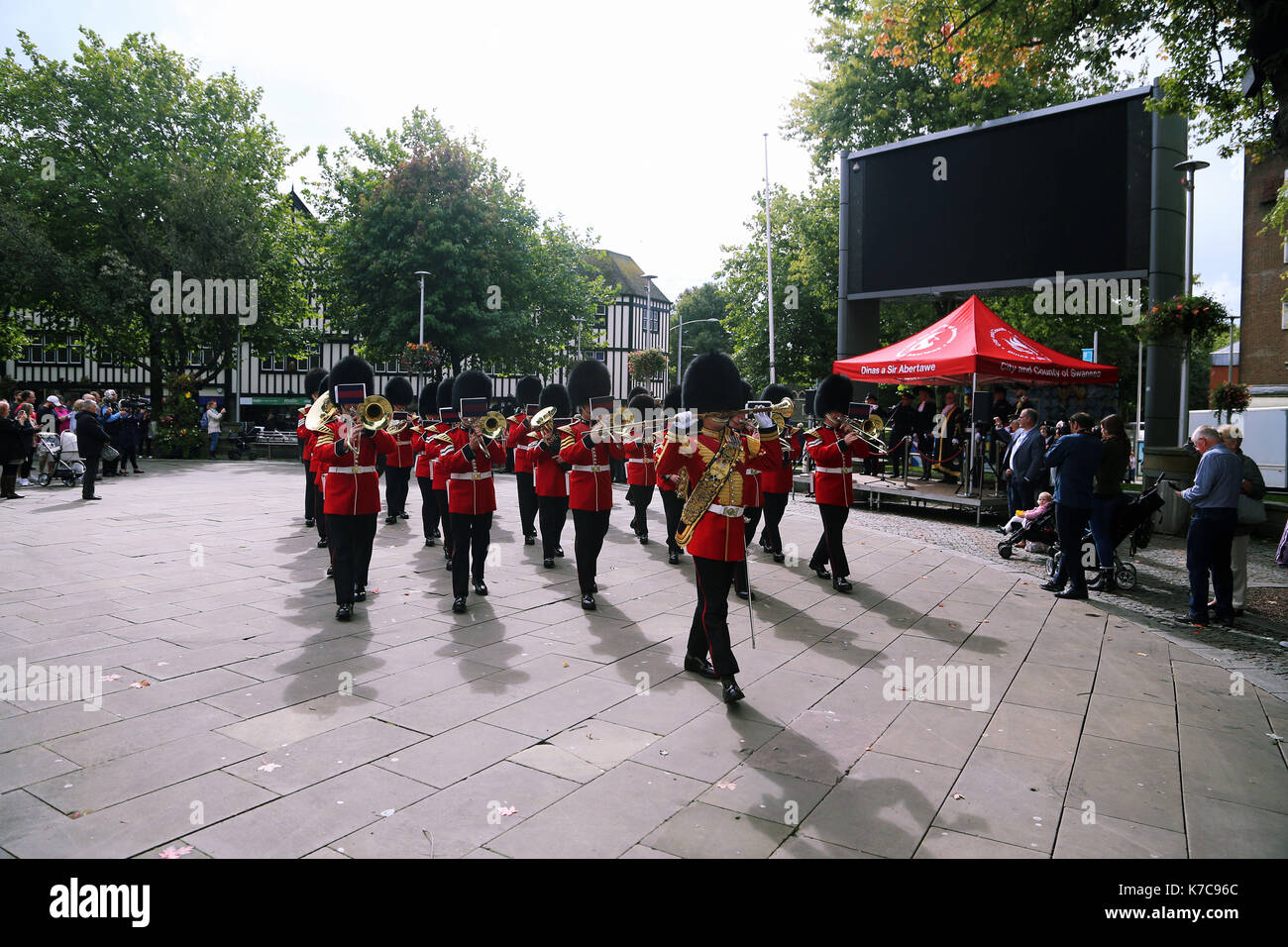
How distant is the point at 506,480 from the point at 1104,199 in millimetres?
15515

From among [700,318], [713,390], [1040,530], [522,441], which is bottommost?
[1040,530]

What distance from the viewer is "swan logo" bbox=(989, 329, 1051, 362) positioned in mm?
14930

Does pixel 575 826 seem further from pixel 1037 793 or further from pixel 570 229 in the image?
pixel 570 229

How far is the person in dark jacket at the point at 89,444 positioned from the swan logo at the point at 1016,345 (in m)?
16.9

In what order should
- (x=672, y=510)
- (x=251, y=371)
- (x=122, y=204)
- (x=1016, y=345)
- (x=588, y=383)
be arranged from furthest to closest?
1. (x=251, y=371)
2. (x=122, y=204)
3. (x=1016, y=345)
4. (x=672, y=510)
5. (x=588, y=383)

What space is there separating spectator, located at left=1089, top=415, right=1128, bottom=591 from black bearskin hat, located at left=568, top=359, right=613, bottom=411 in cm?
569

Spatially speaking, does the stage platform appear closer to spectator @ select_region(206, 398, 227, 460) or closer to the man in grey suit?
the man in grey suit

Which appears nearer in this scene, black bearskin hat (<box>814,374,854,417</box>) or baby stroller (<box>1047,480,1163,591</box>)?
baby stroller (<box>1047,480,1163,591</box>)

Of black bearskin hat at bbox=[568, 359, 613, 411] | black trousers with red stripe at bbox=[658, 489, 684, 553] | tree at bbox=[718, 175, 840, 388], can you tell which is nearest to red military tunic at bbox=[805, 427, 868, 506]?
black trousers with red stripe at bbox=[658, 489, 684, 553]

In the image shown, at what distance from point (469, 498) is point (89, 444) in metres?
11.6

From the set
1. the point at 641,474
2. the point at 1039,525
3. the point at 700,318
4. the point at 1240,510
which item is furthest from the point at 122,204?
the point at 700,318

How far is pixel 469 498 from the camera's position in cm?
812

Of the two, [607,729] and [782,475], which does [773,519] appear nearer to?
[782,475]
